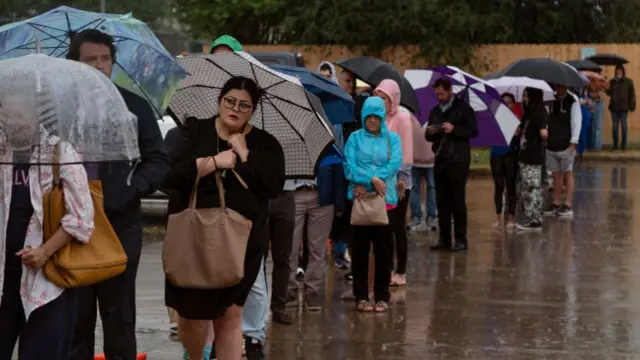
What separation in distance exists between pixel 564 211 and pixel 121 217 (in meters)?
11.5

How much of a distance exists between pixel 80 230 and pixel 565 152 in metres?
12.3

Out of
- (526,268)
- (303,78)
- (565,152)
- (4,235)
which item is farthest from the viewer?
(565,152)

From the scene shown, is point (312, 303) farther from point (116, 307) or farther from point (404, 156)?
point (116, 307)

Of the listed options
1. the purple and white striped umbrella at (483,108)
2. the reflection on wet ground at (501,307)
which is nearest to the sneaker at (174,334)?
the reflection on wet ground at (501,307)

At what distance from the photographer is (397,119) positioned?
11.7 meters

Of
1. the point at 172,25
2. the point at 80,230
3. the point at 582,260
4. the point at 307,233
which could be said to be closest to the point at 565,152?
the point at 582,260

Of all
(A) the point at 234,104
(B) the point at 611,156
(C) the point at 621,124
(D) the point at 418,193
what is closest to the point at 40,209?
(A) the point at 234,104

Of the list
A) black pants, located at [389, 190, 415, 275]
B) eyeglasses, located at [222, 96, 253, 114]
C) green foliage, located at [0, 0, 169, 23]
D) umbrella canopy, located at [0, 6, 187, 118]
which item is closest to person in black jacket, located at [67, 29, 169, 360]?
umbrella canopy, located at [0, 6, 187, 118]

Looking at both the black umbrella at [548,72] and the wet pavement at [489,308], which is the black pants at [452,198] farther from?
the black umbrella at [548,72]

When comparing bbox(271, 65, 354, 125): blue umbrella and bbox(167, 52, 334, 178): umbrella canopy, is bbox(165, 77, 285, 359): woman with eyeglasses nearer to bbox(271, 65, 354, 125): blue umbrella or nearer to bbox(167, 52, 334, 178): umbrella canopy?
bbox(167, 52, 334, 178): umbrella canopy

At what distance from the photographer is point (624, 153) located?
2881 cm

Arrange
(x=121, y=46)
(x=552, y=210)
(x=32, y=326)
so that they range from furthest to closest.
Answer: (x=552, y=210)
(x=121, y=46)
(x=32, y=326)

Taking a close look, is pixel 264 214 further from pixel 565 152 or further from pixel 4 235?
pixel 565 152

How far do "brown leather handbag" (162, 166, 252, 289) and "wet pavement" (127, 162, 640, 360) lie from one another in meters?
1.91
